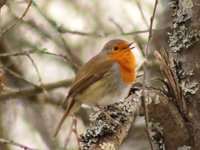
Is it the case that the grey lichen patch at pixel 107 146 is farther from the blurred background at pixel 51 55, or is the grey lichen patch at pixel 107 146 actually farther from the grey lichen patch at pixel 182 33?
the blurred background at pixel 51 55

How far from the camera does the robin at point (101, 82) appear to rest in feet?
11.5

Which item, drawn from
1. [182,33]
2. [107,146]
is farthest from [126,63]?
[107,146]

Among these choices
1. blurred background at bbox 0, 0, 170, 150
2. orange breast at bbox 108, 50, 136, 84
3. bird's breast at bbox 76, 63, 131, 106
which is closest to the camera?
bird's breast at bbox 76, 63, 131, 106

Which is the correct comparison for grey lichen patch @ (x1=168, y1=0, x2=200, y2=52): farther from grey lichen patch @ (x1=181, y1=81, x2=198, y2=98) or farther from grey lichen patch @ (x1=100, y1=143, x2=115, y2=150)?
grey lichen patch @ (x1=100, y1=143, x2=115, y2=150)

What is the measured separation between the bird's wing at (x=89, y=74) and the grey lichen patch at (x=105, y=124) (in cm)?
72

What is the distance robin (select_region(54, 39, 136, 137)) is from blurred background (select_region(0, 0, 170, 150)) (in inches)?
8.3

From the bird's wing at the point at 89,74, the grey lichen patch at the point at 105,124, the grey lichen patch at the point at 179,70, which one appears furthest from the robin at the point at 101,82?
the grey lichen patch at the point at 105,124

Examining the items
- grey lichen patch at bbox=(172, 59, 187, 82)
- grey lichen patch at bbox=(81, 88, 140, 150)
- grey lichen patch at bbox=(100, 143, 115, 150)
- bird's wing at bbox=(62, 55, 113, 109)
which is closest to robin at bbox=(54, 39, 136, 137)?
bird's wing at bbox=(62, 55, 113, 109)

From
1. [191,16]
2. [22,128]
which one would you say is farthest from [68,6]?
[191,16]

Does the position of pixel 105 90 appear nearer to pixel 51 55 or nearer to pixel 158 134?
pixel 158 134

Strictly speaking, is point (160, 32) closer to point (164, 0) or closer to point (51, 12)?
point (164, 0)

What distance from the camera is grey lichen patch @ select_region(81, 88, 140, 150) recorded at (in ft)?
7.59

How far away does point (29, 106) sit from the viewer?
5.66m

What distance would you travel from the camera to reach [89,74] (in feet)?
12.0
